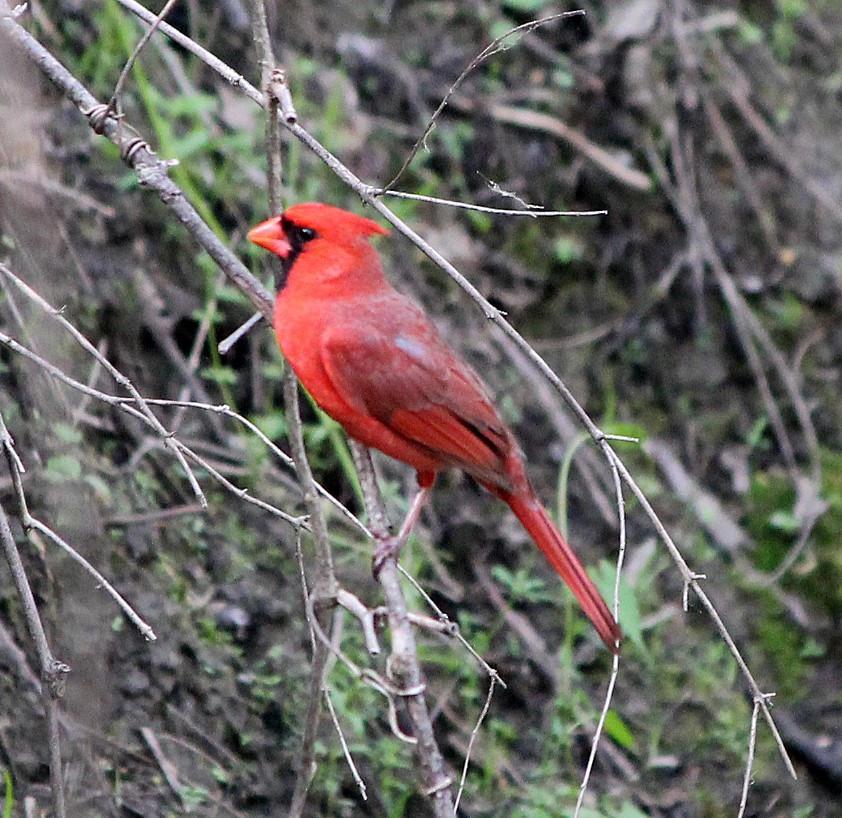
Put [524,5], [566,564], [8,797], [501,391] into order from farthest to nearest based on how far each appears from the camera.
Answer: [524,5]
[501,391]
[566,564]
[8,797]

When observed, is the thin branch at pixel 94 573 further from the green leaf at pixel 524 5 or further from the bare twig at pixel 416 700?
the green leaf at pixel 524 5

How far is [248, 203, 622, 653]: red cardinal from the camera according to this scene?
3.22 meters

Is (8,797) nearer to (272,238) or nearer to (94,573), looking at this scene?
(94,573)

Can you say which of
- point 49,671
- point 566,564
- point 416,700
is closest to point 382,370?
point 566,564

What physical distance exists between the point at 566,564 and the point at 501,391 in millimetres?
1736

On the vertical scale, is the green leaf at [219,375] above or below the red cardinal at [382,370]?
below

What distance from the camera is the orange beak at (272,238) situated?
3201 millimetres

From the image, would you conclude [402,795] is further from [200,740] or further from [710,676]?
[710,676]

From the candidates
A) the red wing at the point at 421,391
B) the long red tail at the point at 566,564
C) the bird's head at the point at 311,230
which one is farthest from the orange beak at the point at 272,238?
the long red tail at the point at 566,564

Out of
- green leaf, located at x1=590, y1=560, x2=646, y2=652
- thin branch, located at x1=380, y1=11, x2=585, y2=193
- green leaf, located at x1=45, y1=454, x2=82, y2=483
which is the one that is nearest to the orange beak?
thin branch, located at x1=380, y1=11, x2=585, y2=193

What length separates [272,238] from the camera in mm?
3250

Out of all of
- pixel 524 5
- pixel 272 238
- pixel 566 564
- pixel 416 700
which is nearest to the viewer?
pixel 416 700

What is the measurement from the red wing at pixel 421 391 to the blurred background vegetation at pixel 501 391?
2.10 feet

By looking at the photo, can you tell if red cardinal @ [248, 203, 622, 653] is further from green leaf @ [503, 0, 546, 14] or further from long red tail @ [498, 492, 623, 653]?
green leaf @ [503, 0, 546, 14]
